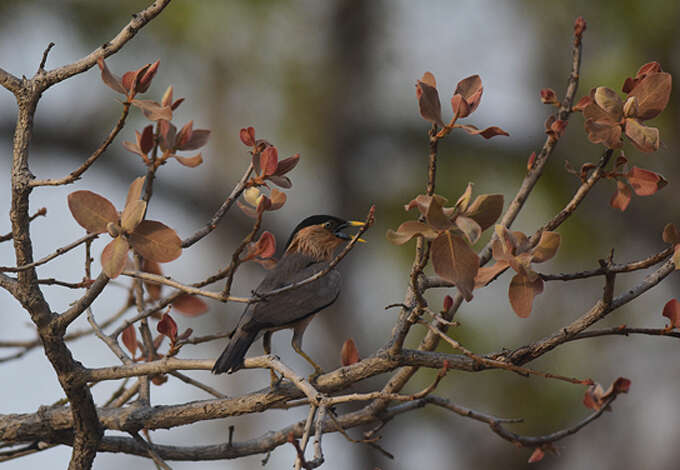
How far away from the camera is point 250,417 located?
10109mm

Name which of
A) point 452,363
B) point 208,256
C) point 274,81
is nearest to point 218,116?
point 274,81

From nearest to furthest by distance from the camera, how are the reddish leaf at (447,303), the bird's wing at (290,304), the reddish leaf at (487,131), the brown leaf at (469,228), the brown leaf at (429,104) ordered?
1. the brown leaf at (469,228)
2. the brown leaf at (429,104)
3. the reddish leaf at (487,131)
4. the reddish leaf at (447,303)
5. the bird's wing at (290,304)

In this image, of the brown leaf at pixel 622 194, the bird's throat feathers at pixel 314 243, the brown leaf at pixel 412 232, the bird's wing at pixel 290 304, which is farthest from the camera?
the bird's throat feathers at pixel 314 243

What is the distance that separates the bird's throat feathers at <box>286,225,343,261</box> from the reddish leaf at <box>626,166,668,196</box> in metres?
2.01

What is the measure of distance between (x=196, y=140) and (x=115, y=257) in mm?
746

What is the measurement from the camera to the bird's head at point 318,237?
4.06 meters

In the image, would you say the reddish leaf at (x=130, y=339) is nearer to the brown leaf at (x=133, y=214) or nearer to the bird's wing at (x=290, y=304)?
the bird's wing at (x=290, y=304)

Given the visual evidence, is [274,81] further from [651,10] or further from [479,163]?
[651,10]

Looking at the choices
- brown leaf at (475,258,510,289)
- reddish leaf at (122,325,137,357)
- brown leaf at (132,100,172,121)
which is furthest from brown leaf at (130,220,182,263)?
reddish leaf at (122,325,137,357)

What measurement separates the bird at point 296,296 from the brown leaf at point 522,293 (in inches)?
37.7

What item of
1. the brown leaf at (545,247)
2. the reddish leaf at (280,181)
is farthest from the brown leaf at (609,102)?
the reddish leaf at (280,181)

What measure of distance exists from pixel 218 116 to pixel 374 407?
298 inches

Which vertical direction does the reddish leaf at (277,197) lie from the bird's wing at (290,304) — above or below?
below

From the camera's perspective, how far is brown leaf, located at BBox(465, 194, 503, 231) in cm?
188
